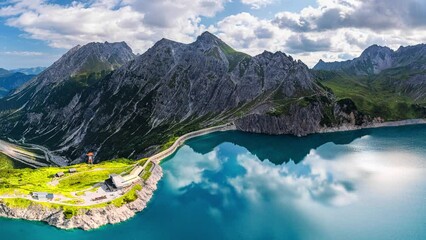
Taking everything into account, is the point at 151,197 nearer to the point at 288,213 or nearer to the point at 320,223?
the point at 288,213

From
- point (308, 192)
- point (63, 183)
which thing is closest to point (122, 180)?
point (63, 183)

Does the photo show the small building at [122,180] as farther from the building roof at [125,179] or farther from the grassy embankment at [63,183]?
the grassy embankment at [63,183]

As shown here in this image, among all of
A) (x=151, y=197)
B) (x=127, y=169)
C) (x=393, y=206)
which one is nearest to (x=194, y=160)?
(x=127, y=169)

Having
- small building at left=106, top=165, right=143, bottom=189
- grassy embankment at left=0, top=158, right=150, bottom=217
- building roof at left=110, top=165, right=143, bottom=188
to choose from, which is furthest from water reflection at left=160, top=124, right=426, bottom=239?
grassy embankment at left=0, top=158, right=150, bottom=217

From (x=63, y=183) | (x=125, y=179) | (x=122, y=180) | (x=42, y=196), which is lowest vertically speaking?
(x=63, y=183)

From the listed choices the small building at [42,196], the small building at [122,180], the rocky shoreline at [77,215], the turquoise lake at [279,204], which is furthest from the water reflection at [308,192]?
the small building at [42,196]

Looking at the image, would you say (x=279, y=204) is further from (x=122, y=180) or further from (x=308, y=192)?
(x=122, y=180)
